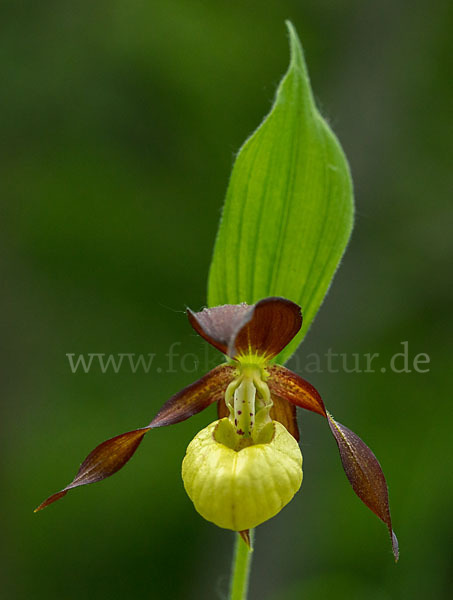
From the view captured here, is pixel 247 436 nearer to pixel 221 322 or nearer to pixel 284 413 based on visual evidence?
pixel 284 413

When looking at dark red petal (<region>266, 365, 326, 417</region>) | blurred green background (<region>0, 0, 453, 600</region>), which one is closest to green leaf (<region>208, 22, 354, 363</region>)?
dark red petal (<region>266, 365, 326, 417</region>)

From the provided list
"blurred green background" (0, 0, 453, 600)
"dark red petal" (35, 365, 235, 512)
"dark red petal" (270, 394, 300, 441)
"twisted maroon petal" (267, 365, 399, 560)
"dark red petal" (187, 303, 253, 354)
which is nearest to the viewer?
"dark red petal" (187, 303, 253, 354)

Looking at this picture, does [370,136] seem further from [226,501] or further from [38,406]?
[226,501]

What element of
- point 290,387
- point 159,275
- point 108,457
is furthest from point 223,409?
point 159,275

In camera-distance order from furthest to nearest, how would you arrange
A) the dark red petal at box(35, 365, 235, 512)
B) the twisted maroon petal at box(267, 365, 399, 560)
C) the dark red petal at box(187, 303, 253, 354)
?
1. the dark red petal at box(35, 365, 235, 512)
2. the twisted maroon petal at box(267, 365, 399, 560)
3. the dark red petal at box(187, 303, 253, 354)

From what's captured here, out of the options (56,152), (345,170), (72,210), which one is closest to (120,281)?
(72,210)

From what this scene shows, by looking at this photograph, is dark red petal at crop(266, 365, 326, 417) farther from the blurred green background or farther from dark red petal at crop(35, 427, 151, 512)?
the blurred green background
